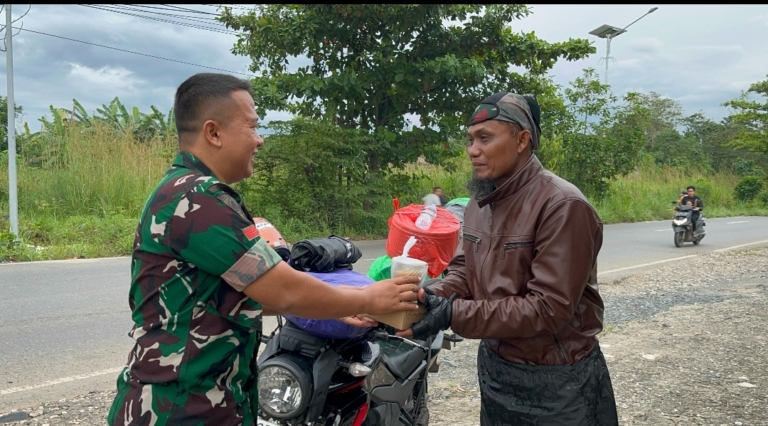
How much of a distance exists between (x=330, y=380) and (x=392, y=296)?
52 centimetres

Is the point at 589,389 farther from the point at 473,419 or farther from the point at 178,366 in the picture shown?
the point at 473,419

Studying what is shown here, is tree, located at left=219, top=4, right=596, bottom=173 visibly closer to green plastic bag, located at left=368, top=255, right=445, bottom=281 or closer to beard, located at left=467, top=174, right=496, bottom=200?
green plastic bag, located at left=368, top=255, right=445, bottom=281

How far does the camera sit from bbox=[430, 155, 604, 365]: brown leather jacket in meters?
1.94

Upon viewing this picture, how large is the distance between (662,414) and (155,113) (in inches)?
711

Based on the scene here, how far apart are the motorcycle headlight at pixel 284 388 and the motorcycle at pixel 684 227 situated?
13.6 meters

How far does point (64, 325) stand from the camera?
228 inches

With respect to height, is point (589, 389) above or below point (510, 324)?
below

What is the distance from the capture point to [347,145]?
487 inches

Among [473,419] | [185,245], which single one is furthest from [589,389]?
[473,419]

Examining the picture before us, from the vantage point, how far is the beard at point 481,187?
2.26 metres

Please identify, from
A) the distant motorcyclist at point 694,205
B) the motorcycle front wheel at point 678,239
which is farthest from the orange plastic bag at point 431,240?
the distant motorcyclist at point 694,205

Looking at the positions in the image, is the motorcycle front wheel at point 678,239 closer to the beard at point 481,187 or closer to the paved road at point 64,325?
the paved road at point 64,325

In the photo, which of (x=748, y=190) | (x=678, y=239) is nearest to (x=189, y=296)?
(x=678, y=239)

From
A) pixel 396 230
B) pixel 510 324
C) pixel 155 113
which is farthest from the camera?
pixel 155 113
